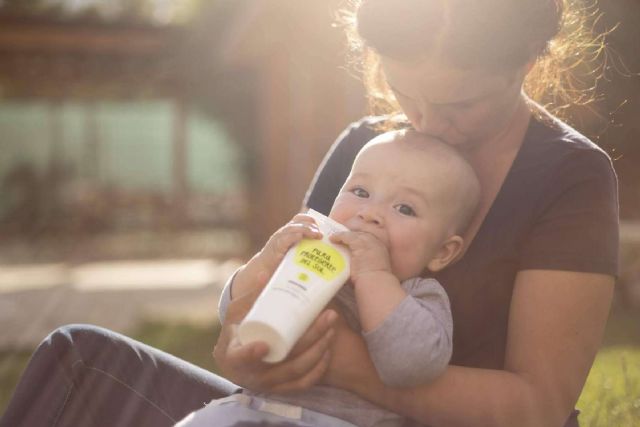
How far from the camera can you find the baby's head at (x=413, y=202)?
1.98 meters

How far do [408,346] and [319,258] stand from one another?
0.22 metres

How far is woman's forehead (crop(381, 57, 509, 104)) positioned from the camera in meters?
1.92

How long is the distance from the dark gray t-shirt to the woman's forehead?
0.18 meters

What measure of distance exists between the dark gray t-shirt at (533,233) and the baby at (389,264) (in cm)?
8

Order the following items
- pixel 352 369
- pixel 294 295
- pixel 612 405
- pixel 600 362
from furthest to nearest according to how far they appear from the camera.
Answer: pixel 600 362 < pixel 612 405 < pixel 352 369 < pixel 294 295

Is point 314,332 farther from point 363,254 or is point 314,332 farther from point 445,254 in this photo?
point 445,254

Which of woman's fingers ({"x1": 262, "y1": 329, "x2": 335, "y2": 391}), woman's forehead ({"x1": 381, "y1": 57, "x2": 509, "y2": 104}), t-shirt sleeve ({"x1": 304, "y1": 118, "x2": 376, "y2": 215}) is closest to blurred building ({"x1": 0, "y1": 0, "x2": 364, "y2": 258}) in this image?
t-shirt sleeve ({"x1": 304, "y1": 118, "x2": 376, "y2": 215})

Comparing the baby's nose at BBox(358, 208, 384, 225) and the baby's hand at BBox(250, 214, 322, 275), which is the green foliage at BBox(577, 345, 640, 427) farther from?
the baby's hand at BBox(250, 214, 322, 275)

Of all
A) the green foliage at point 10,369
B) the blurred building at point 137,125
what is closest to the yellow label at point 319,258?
the green foliage at point 10,369

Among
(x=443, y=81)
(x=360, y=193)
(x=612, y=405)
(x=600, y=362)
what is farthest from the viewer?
(x=600, y=362)

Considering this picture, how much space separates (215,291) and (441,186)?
7.24 meters

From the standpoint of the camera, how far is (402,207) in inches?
79.6

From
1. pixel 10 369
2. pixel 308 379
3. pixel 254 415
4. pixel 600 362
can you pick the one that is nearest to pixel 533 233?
pixel 308 379

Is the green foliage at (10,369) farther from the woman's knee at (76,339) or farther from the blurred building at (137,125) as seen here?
the blurred building at (137,125)
